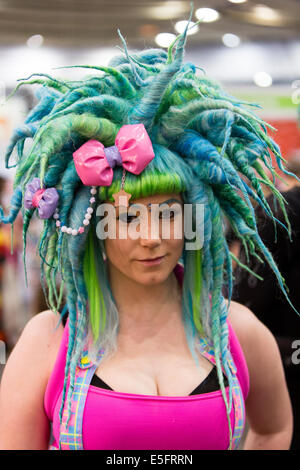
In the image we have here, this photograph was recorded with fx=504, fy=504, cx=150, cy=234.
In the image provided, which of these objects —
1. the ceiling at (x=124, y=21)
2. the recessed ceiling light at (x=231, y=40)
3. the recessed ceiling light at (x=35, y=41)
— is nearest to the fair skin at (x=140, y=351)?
the ceiling at (x=124, y=21)

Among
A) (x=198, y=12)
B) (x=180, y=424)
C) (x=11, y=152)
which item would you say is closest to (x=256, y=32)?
A: (x=198, y=12)

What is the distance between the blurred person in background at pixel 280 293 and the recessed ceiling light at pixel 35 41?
3.92 feet

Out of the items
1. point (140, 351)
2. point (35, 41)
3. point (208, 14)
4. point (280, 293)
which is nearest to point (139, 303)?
point (140, 351)

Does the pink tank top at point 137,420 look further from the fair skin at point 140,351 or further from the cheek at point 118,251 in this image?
the cheek at point 118,251

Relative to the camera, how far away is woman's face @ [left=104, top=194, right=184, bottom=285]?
93 cm

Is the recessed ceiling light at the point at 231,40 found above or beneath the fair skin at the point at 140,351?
above

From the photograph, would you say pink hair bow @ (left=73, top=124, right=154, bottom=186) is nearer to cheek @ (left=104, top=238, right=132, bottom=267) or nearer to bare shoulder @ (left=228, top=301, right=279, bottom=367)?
cheek @ (left=104, top=238, right=132, bottom=267)

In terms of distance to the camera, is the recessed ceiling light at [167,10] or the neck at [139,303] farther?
the recessed ceiling light at [167,10]

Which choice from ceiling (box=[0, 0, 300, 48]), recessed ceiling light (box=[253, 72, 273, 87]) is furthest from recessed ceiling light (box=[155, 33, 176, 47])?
recessed ceiling light (box=[253, 72, 273, 87])

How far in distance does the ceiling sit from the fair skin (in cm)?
60

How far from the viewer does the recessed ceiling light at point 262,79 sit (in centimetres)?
230

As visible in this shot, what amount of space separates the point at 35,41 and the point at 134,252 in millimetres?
1398

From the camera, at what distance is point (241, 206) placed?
998mm

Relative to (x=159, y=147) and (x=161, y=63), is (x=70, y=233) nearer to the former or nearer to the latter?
(x=159, y=147)
